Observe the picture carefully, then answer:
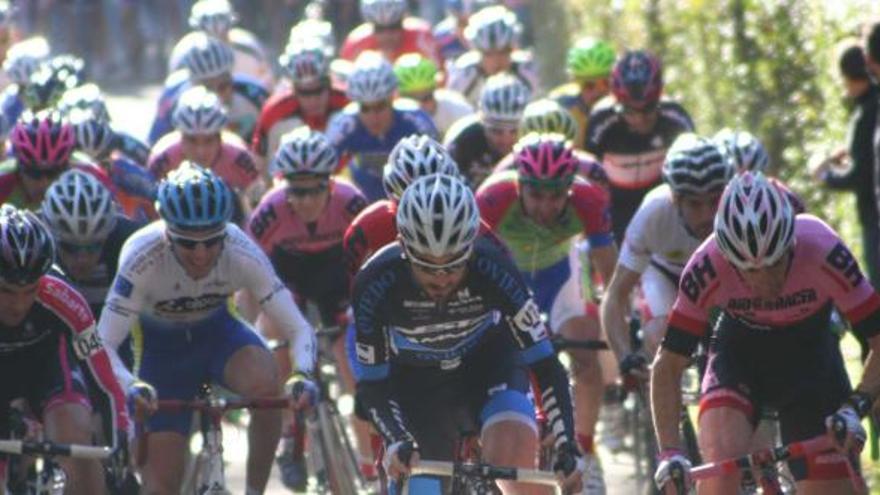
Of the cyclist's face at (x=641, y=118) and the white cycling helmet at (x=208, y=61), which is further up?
the white cycling helmet at (x=208, y=61)

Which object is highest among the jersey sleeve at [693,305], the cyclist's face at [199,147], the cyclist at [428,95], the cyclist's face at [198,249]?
the cyclist at [428,95]

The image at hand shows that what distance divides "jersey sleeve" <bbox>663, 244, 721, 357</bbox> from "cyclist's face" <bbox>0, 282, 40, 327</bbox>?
240 centimetres

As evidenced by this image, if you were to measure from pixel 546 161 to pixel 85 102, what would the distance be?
5.19 meters

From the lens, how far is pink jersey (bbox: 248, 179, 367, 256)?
12508 mm

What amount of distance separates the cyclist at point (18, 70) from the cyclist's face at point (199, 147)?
134 inches

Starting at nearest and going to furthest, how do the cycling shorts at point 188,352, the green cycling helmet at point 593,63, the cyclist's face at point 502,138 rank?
the cycling shorts at point 188,352, the cyclist's face at point 502,138, the green cycling helmet at point 593,63

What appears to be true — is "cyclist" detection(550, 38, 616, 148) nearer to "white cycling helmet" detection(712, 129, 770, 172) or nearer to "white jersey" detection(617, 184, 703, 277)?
"white cycling helmet" detection(712, 129, 770, 172)

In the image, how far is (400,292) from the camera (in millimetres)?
9141

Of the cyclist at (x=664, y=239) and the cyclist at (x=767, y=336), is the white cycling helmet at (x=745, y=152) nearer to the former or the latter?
the cyclist at (x=664, y=239)

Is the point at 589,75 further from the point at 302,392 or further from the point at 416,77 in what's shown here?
the point at 302,392

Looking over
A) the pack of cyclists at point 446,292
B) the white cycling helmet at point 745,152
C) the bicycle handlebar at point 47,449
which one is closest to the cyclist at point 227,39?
the pack of cyclists at point 446,292

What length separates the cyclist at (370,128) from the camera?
1518 cm

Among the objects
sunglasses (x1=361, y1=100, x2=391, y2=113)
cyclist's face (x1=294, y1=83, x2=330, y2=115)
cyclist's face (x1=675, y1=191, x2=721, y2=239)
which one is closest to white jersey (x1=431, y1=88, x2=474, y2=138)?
cyclist's face (x1=294, y1=83, x2=330, y2=115)

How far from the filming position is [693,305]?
28.5 ft
